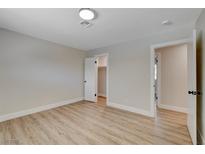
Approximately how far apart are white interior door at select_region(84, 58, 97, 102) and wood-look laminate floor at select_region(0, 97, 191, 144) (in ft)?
5.51

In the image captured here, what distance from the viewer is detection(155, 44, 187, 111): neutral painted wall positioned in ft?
11.2

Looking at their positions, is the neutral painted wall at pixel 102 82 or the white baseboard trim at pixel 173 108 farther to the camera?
the neutral painted wall at pixel 102 82

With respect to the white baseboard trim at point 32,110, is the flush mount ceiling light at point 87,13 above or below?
above

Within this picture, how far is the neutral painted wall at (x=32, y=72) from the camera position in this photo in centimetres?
271

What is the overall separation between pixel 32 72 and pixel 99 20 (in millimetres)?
2499

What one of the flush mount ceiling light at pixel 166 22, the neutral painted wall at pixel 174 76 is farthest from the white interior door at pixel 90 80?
the flush mount ceiling light at pixel 166 22

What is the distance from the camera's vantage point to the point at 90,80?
15.6 ft

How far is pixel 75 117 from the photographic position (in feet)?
9.77

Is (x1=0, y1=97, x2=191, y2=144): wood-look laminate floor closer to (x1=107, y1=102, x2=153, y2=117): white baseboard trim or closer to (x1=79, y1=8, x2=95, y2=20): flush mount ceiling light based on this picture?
(x1=107, y1=102, x2=153, y2=117): white baseboard trim

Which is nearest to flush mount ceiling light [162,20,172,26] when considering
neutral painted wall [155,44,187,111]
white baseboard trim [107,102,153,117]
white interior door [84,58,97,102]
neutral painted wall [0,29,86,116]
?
neutral painted wall [155,44,187,111]

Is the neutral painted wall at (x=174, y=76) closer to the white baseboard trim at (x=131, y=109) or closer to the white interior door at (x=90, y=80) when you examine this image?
the white baseboard trim at (x=131, y=109)

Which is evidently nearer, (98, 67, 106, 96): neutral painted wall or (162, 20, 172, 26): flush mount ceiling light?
(162, 20, 172, 26): flush mount ceiling light

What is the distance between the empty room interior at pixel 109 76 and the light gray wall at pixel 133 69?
2cm
